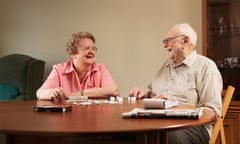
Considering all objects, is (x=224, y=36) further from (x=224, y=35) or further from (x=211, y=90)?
(x=211, y=90)

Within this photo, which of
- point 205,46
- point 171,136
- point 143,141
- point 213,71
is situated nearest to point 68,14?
point 205,46

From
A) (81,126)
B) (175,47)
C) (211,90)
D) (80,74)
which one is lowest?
(81,126)

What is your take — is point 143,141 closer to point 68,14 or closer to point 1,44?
point 68,14

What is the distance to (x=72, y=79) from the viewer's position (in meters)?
3.00

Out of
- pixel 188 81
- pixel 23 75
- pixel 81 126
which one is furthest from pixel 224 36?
pixel 81 126

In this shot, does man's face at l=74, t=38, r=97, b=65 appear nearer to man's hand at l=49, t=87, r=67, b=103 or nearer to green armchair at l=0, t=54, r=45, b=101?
man's hand at l=49, t=87, r=67, b=103

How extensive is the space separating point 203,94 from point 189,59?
274mm

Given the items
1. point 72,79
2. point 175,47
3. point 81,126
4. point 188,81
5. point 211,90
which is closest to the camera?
point 81,126

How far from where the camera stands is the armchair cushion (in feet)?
12.6

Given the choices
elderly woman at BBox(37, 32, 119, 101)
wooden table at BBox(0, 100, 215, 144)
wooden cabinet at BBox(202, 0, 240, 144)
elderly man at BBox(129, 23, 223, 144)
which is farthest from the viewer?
wooden cabinet at BBox(202, 0, 240, 144)

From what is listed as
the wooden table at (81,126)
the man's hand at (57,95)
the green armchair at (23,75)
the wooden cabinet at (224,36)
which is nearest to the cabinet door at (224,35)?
the wooden cabinet at (224,36)

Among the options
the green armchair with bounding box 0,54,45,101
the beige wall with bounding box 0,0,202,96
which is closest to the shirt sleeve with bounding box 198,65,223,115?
the beige wall with bounding box 0,0,202,96

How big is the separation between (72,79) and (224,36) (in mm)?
1246

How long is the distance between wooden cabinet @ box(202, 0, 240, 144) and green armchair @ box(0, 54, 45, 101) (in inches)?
63.2
